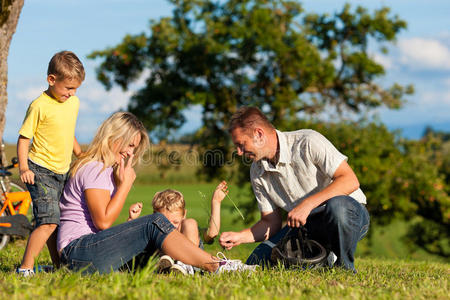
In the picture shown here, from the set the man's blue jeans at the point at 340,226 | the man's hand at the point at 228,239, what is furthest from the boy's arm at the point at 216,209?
the man's blue jeans at the point at 340,226

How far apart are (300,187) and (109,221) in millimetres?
1676

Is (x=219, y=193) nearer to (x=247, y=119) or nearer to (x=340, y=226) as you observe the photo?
(x=247, y=119)

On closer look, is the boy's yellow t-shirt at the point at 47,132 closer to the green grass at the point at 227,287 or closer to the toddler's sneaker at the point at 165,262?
the green grass at the point at 227,287

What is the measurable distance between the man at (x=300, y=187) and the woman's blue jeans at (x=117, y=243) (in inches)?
25.2

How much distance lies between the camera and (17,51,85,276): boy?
13.8 ft

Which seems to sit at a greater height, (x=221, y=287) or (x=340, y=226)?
(x=340, y=226)

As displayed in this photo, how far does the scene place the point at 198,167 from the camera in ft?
40.8

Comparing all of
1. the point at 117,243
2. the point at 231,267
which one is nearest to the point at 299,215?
the point at 231,267

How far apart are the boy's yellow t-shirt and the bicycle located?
2.19m

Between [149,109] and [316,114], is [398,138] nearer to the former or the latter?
[316,114]

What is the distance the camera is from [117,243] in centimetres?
369

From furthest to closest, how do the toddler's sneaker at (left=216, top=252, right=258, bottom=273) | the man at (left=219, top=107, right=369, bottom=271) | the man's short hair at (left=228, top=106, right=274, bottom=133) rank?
the man's short hair at (left=228, top=106, right=274, bottom=133)
the man at (left=219, top=107, right=369, bottom=271)
the toddler's sneaker at (left=216, top=252, right=258, bottom=273)

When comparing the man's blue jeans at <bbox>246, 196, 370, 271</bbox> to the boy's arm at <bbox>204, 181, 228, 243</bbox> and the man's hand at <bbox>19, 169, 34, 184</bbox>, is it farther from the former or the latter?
the man's hand at <bbox>19, 169, 34, 184</bbox>

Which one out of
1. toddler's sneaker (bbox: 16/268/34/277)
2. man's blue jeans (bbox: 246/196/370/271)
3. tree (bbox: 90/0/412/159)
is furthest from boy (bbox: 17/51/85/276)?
tree (bbox: 90/0/412/159)
